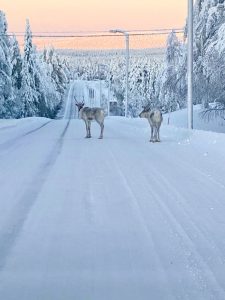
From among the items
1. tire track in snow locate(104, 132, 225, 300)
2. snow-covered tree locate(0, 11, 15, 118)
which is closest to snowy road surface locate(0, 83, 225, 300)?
tire track in snow locate(104, 132, 225, 300)

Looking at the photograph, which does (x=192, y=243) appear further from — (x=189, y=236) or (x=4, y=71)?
(x=4, y=71)

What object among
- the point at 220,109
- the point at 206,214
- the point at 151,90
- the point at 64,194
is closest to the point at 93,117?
the point at 220,109

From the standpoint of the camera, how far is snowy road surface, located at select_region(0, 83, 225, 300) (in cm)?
468

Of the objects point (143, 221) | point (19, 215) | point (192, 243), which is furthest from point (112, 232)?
point (19, 215)

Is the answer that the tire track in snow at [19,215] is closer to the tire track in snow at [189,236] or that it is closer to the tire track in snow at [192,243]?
the tire track in snow at [192,243]

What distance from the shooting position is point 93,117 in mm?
23953

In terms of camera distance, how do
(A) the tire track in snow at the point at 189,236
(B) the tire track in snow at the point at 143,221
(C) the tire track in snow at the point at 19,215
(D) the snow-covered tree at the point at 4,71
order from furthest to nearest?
1. (D) the snow-covered tree at the point at 4,71
2. (C) the tire track in snow at the point at 19,215
3. (A) the tire track in snow at the point at 189,236
4. (B) the tire track in snow at the point at 143,221

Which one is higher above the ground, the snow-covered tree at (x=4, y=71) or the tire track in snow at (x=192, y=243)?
the snow-covered tree at (x=4, y=71)

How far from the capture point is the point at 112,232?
6430 mm

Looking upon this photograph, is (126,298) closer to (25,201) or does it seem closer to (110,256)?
(110,256)

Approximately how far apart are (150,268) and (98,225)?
68.5 inches

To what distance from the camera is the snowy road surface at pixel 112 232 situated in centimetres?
468

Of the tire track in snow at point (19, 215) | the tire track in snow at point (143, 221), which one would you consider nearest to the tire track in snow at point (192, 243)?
the tire track in snow at point (143, 221)

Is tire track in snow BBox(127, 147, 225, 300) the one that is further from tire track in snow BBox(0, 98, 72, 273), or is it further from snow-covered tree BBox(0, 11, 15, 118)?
snow-covered tree BBox(0, 11, 15, 118)
